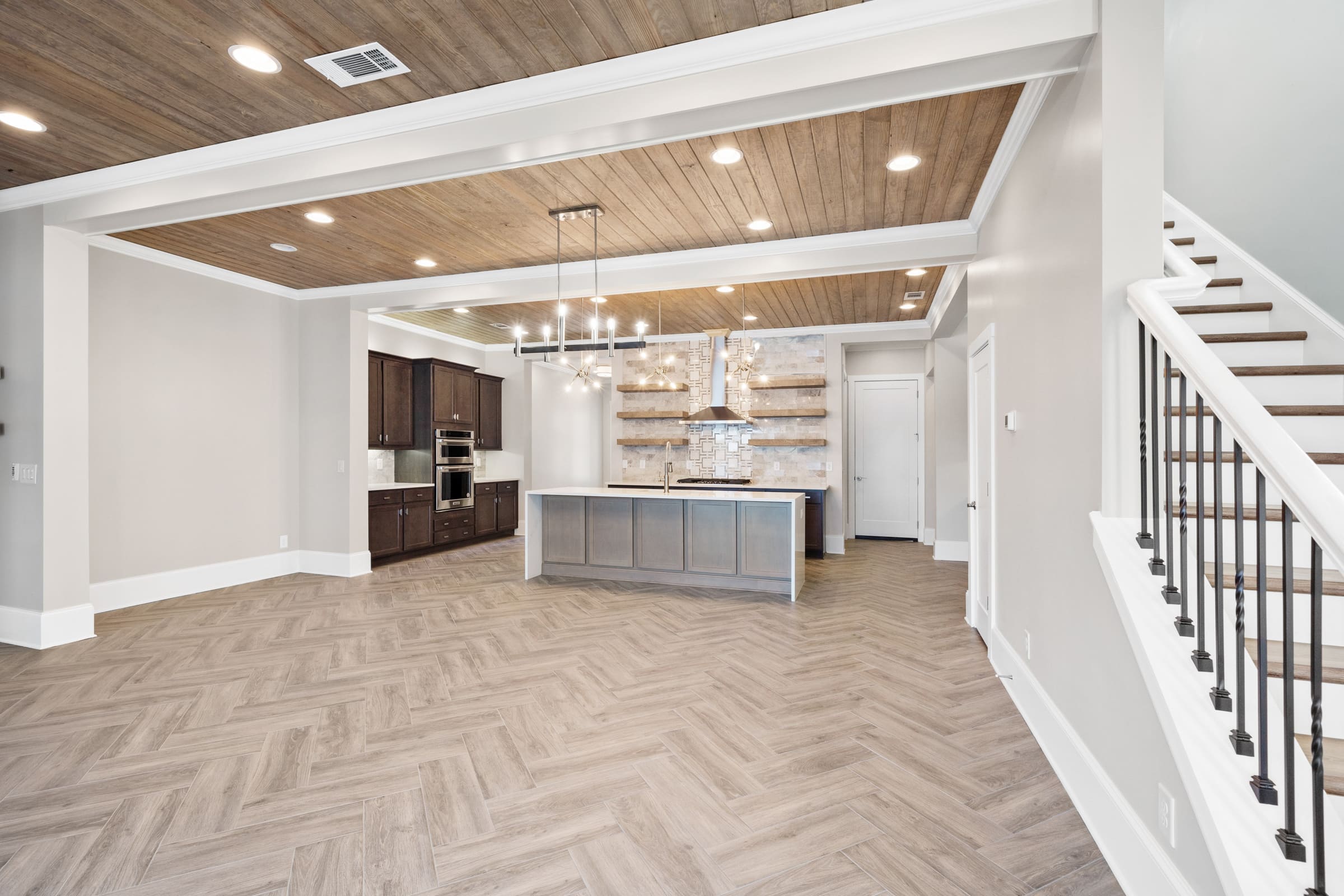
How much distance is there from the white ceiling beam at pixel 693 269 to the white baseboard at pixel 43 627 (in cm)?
336

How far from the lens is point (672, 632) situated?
448 centimetres

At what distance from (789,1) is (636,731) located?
3.05m

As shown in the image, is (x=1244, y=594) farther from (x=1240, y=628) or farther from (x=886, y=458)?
(x=886, y=458)

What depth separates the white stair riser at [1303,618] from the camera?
1.84m

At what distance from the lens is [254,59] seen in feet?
9.04

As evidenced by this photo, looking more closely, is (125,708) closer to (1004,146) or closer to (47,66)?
(47,66)

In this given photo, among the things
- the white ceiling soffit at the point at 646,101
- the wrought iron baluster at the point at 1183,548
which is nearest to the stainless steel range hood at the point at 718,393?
the white ceiling soffit at the point at 646,101

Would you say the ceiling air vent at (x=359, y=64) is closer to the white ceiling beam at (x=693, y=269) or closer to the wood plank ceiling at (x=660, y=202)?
the wood plank ceiling at (x=660, y=202)

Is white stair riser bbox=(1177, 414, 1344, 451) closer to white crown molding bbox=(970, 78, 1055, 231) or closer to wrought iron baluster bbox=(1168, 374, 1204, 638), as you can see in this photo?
wrought iron baluster bbox=(1168, 374, 1204, 638)

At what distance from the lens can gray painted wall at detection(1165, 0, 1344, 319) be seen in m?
3.14

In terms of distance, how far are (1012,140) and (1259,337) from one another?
4.70 ft

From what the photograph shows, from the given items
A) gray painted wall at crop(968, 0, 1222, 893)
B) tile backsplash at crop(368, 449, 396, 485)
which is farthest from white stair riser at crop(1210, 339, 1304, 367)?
tile backsplash at crop(368, 449, 396, 485)

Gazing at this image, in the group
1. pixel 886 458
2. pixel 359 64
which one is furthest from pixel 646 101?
pixel 886 458

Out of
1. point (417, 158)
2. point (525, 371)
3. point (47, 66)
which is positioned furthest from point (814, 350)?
point (47, 66)
